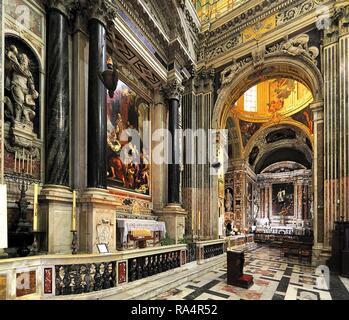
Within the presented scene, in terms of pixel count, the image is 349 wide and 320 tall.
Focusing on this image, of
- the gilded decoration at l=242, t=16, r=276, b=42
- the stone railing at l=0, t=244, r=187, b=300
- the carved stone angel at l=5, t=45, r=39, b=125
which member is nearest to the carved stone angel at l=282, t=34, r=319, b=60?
the gilded decoration at l=242, t=16, r=276, b=42

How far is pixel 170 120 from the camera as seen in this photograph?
8719 mm

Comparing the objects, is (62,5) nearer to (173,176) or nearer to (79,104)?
(79,104)

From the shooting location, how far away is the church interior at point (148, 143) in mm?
4031

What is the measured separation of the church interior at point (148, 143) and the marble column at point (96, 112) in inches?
1.1

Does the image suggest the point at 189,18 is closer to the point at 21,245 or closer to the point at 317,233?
the point at 317,233

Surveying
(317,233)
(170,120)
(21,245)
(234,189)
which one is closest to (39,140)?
(21,245)

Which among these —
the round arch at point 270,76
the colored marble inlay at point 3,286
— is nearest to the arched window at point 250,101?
the round arch at point 270,76

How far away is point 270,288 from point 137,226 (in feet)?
11.3

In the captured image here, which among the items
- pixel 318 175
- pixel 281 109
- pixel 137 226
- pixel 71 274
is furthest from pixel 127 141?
pixel 281 109

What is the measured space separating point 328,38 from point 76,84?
26.1 ft

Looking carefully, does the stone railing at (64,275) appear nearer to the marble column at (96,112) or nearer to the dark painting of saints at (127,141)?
the marble column at (96,112)

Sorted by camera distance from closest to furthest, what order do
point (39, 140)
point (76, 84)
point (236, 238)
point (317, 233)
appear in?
point (39, 140), point (76, 84), point (317, 233), point (236, 238)

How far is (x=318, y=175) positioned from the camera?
7691 mm
